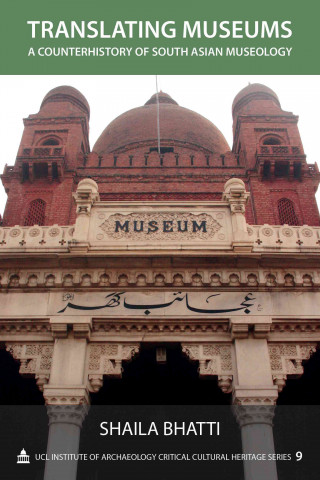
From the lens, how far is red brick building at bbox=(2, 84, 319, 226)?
17156mm

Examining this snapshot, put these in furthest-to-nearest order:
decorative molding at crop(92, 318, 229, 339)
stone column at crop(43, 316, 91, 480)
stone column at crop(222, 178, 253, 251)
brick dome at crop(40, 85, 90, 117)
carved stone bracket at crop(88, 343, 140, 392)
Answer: brick dome at crop(40, 85, 90, 117)
stone column at crop(222, 178, 253, 251)
decorative molding at crop(92, 318, 229, 339)
carved stone bracket at crop(88, 343, 140, 392)
stone column at crop(43, 316, 91, 480)

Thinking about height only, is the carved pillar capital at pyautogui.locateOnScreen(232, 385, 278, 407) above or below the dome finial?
below

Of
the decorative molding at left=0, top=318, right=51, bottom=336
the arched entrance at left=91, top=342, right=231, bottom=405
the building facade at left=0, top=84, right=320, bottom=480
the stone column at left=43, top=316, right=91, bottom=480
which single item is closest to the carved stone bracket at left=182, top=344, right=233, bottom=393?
the building facade at left=0, top=84, right=320, bottom=480

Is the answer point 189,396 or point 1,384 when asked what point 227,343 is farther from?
point 1,384

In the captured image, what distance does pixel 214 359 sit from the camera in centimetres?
962

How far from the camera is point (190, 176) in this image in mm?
18047

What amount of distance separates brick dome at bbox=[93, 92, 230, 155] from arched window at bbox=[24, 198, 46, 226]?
583 centimetres

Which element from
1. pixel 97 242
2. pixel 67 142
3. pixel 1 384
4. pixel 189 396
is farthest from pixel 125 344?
pixel 67 142

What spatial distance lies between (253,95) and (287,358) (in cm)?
1472

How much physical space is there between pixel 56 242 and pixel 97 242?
899mm

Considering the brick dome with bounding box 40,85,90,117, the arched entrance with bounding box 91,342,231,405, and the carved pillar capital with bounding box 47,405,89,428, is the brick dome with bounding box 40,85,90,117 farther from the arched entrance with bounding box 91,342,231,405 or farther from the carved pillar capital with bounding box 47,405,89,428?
the carved pillar capital with bounding box 47,405,89,428

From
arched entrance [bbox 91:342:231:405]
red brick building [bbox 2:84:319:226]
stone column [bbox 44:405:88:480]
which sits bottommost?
stone column [bbox 44:405:88:480]

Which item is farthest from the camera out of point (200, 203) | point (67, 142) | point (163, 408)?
point (67, 142)

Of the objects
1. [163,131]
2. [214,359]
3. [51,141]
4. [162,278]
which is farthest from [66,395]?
[163,131]
